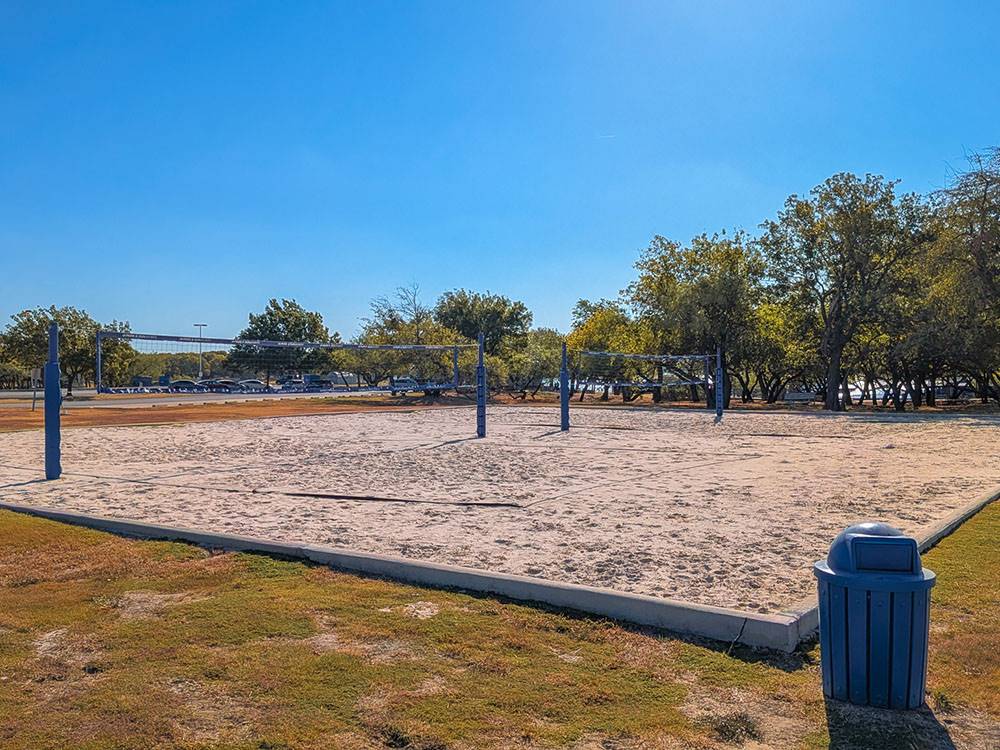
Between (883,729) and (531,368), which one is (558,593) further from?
(531,368)

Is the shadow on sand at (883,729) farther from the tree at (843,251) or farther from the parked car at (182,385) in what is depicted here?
the tree at (843,251)

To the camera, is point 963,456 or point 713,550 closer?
point 713,550

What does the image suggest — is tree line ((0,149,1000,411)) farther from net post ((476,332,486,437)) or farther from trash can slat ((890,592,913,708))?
trash can slat ((890,592,913,708))

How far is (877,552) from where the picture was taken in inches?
113

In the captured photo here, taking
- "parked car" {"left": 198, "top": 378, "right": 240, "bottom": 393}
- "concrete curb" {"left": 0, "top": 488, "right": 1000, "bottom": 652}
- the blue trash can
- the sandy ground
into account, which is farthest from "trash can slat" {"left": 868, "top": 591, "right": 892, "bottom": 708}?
"parked car" {"left": 198, "top": 378, "right": 240, "bottom": 393}

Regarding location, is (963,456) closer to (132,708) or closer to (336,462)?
(336,462)

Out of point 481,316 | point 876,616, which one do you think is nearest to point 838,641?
point 876,616

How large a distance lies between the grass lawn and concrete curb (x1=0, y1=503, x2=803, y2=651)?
0.13 metres

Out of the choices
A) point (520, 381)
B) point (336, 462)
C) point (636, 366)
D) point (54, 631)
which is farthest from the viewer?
point (520, 381)

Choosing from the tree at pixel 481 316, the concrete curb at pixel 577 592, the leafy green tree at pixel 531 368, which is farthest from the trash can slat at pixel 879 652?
the tree at pixel 481 316

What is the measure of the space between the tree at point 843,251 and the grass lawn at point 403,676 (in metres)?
28.2

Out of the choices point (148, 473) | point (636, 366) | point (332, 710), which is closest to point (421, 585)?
point (332, 710)

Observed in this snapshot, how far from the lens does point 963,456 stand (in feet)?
37.8

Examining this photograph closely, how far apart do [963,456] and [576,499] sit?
7.27m
